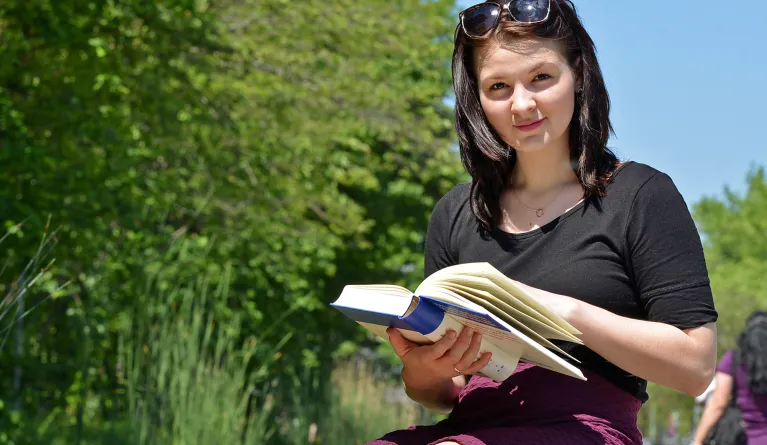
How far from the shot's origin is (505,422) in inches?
83.0

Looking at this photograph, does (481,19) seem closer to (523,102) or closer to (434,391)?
(523,102)

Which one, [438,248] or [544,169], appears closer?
[544,169]

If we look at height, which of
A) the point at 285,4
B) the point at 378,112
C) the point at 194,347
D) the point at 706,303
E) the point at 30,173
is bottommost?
the point at 194,347

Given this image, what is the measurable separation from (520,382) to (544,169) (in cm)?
50

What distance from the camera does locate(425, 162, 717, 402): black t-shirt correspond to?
207cm

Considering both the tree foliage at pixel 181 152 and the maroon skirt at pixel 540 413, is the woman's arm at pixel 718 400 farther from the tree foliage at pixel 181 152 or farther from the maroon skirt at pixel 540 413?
the maroon skirt at pixel 540 413

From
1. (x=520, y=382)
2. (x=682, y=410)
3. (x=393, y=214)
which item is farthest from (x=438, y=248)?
(x=682, y=410)

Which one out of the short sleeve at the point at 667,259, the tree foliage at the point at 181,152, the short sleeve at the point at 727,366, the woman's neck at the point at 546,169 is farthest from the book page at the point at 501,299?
the short sleeve at the point at 727,366

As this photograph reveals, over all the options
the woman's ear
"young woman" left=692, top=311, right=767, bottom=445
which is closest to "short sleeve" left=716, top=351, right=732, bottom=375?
"young woman" left=692, top=311, right=767, bottom=445

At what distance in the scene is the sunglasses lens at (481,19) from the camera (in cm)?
230

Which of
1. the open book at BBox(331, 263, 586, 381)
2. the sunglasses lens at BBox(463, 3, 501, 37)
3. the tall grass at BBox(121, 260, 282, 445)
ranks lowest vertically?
the tall grass at BBox(121, 260, 282, 445)

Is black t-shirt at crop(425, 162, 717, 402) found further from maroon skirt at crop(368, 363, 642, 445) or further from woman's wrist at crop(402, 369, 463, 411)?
woman's wrist at crop(402, 369, 463, 411)

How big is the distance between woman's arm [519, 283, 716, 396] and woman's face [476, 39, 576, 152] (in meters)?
0.40

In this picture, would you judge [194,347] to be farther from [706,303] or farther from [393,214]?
[393,214]
